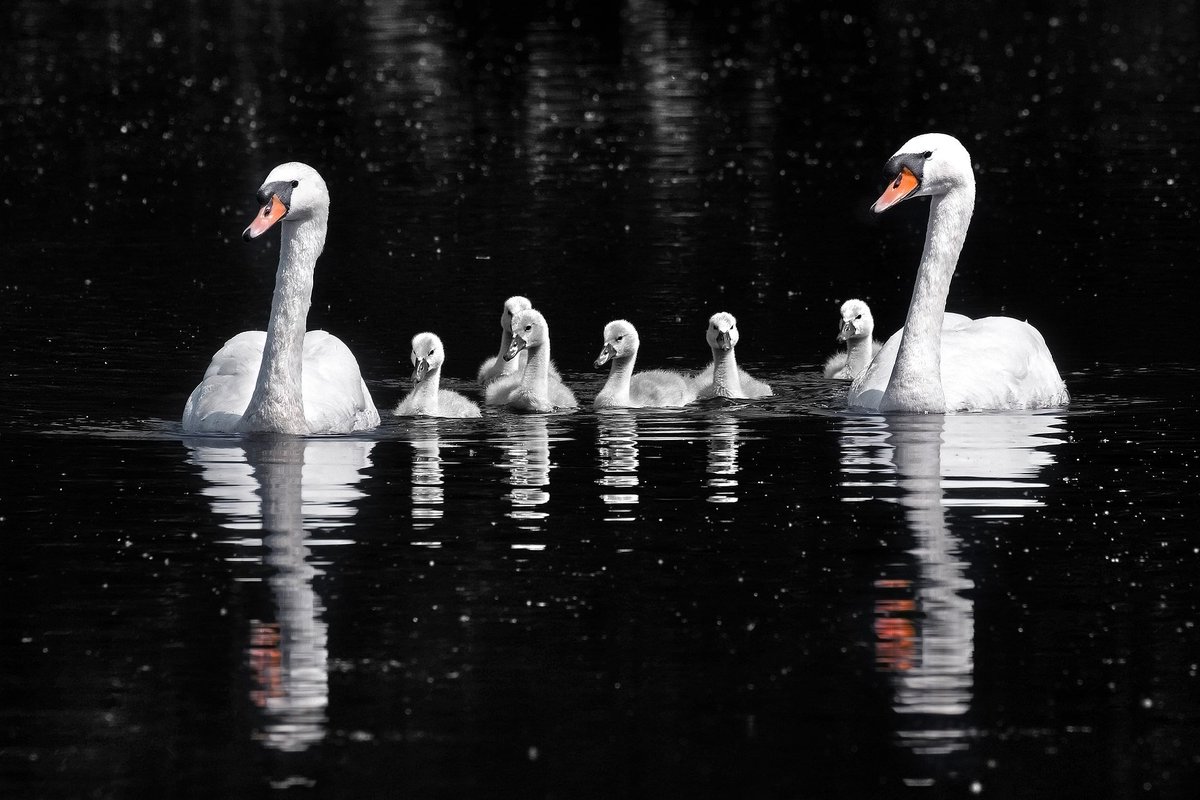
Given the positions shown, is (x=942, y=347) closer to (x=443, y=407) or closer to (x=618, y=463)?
(x=618, y=463)

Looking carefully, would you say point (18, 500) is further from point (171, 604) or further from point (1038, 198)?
point (1038, 198)

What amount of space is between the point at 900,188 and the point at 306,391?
14.4 feet

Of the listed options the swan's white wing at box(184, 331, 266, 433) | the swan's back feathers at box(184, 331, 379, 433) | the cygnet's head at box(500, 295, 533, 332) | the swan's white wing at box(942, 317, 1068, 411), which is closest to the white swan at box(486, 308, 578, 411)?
the cygnet's head at box(500, 295, 533, 332)

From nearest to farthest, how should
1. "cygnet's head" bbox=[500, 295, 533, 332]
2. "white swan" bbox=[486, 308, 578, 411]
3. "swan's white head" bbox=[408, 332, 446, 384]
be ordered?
"swan's white head" bbox=[408, 332, 446, 384] < "white swan" bbox=[486, 308, 578, 411] < "cygnet's head" bbox=[500, 295, 533, 332]

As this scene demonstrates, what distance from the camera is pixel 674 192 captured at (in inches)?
1166

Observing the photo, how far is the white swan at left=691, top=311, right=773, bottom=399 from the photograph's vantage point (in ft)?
57.9

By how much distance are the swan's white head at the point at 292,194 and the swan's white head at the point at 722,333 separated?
338 centimetres

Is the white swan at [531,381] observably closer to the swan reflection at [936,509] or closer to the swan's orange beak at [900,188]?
the swan reflection at [936,509]

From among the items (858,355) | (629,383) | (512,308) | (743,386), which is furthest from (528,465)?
(858,355)

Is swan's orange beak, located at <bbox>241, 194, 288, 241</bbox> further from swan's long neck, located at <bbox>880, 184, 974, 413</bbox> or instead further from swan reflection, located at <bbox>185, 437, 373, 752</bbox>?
swan's long neck, located at <bbox>880, 184, 974, 413</bbox>

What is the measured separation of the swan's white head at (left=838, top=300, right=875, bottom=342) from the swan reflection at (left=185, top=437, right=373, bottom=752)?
5025 mm

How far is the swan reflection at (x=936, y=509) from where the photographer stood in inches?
373

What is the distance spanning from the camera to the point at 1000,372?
16.8 m

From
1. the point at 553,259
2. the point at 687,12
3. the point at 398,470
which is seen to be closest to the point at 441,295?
the point at 553,259
